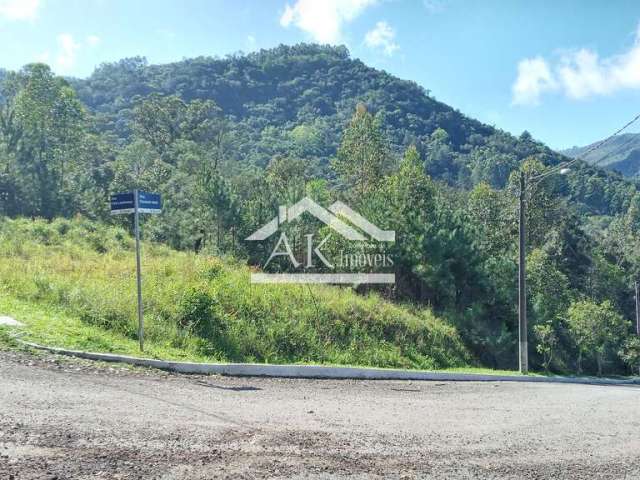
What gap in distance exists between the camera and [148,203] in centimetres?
888

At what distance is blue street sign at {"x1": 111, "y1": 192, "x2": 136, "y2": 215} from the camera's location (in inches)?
342

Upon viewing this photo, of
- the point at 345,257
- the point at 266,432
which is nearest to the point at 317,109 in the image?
the point at 345,257

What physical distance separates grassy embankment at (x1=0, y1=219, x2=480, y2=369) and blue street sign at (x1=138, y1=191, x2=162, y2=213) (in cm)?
256

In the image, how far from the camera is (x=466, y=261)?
23.9 meters

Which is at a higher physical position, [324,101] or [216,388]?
[324,101]

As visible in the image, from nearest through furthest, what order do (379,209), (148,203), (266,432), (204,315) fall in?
(266,432), (148,203), (204,315), (379,209)

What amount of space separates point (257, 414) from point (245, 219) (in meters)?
20.4

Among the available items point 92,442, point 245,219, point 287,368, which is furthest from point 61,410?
point 245,219

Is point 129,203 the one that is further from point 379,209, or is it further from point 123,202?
point 379,209

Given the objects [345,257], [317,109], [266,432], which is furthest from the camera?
[317,109]

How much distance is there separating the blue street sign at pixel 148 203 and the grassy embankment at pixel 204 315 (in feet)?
8.39

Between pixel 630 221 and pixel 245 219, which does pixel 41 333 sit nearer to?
pixel 245 219

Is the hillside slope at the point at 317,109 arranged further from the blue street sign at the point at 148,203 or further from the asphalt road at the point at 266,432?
the asphalt road at the point at 266,432

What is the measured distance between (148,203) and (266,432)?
16.9 ft
